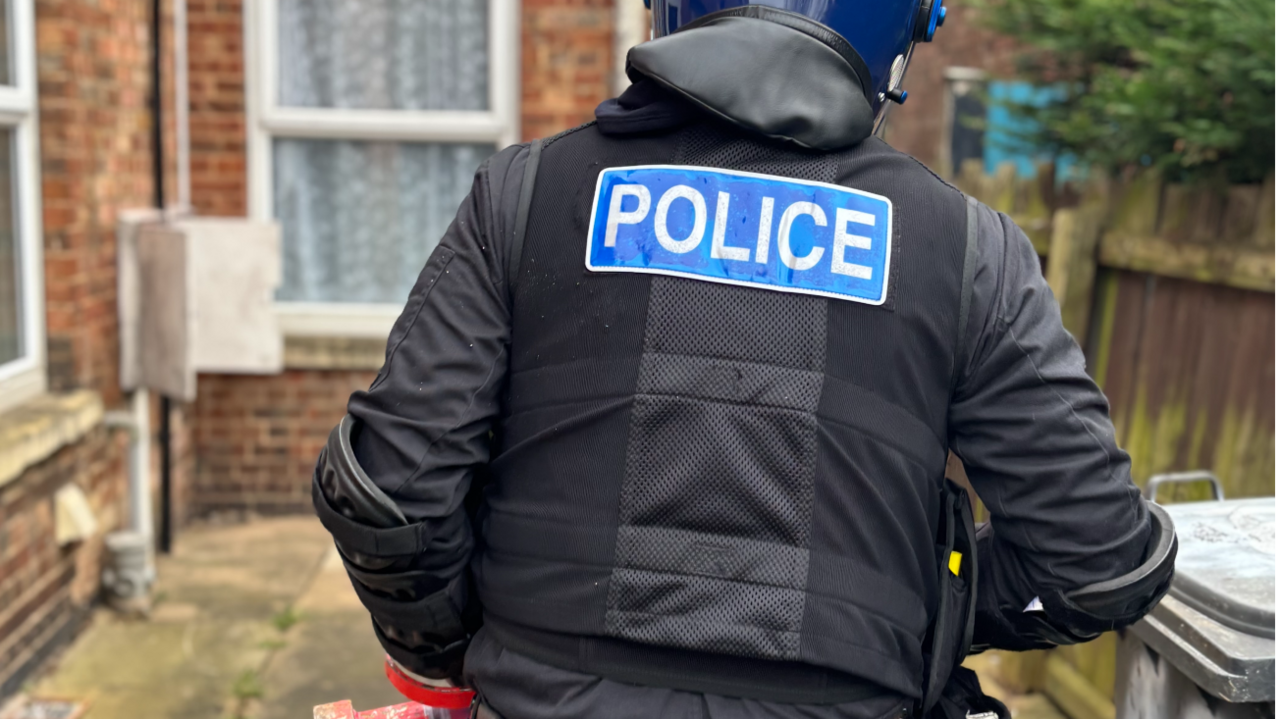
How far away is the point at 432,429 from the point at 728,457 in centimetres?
44

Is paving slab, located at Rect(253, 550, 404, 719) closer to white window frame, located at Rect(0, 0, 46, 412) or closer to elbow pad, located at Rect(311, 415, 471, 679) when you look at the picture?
white window frame, located at Rect(0, 0, 46, 412)

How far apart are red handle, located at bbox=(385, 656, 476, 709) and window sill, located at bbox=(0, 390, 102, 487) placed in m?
2.24

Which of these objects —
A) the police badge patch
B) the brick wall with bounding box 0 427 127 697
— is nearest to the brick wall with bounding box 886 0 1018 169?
the brick wall with bounding box 0 427 127 697

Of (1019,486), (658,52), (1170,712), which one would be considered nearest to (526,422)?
(658,52)

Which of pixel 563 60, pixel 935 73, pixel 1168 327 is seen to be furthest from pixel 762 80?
pixel 935 73

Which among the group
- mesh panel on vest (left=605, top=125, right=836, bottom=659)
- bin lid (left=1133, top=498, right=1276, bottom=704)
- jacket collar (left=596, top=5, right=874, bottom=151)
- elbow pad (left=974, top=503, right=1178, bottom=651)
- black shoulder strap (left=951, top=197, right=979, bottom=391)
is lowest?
bin lid (left=1133, top=498, right=1276, bottom=704)

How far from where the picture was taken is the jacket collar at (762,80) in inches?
66.7

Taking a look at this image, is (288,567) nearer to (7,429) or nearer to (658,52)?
(7,429)

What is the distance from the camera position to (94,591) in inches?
184

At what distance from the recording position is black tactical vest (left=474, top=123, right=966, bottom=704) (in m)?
1.62

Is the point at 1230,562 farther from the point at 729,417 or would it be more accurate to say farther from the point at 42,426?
the point at 42,426

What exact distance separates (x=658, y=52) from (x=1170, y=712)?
5.68ft

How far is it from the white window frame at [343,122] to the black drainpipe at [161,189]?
460 mm

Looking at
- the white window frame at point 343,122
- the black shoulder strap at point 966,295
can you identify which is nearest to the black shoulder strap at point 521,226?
the black shoulder strap at point 966,295
